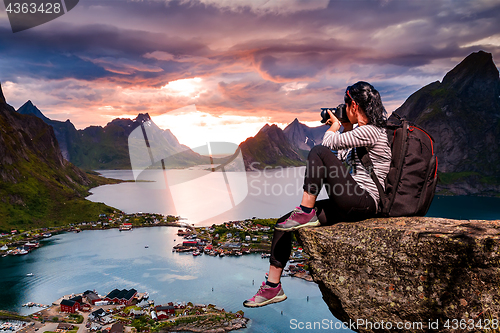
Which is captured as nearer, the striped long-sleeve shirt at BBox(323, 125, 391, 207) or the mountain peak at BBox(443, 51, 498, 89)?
the striped long-sleeve shirt at BBox(323, 125, 391, 207)

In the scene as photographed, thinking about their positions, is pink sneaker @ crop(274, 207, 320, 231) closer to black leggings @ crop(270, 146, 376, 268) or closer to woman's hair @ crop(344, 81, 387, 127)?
black leggings @ crop(270, 146, 376, 268)

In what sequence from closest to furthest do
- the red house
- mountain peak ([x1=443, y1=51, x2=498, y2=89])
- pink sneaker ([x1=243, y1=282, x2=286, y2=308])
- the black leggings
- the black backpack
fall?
1. the black backpack
2. the black leggings
3. pink sneaker ([x1=243, y1=282, x2=286, y2=308])
4. the red house
5. mountain peak ([x1=443, y1=51, x2=498, y2=89])

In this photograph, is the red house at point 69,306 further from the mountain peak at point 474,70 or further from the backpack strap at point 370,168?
the mountain peak at point 474,70

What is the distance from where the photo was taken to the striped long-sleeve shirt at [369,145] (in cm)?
409

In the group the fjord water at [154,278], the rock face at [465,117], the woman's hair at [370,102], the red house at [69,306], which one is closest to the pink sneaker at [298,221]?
the woman's hair at [370,102]

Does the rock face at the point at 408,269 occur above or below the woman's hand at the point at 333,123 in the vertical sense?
below

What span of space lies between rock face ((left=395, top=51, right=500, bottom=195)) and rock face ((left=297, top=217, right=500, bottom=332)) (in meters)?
161

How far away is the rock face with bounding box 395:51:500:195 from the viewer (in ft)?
495

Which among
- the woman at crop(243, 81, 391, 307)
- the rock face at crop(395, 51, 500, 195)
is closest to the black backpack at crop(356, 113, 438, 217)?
the woman at crop(243, 81, 391, 307)

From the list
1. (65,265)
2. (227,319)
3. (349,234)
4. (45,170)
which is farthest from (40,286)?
(45,170)

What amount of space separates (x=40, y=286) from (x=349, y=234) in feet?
172

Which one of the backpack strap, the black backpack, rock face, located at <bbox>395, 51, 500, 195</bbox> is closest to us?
the black backpack

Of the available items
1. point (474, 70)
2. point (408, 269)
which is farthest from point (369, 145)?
point (474, 70)

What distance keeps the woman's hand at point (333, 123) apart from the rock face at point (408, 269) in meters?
1.47
